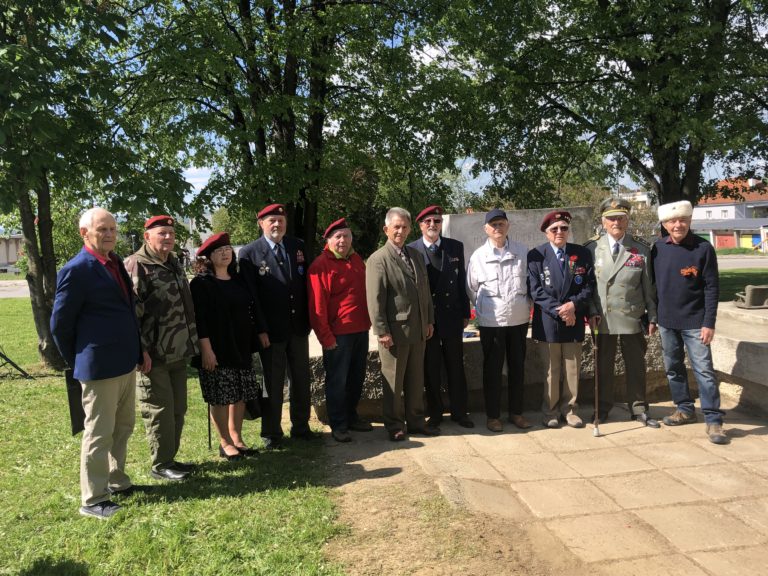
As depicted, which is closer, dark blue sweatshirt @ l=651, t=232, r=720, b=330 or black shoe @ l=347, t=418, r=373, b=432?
dark blue sweatshirt @ l=651, t=232, r=720, b=330

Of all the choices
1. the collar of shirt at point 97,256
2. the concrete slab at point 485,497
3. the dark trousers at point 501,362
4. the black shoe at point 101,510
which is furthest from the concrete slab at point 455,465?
the collar of shirt at point 97,256

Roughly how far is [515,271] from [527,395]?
142 centimetres

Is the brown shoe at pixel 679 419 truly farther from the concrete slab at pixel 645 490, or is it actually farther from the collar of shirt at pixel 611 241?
the collar of shirt at pixel 611 241

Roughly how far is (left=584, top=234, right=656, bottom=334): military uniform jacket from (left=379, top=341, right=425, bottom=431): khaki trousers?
1.67m

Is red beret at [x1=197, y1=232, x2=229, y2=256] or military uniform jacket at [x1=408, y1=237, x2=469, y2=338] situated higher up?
red beret at [x1=197, y1=232, x2=229, y2=256]

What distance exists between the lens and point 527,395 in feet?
19.1

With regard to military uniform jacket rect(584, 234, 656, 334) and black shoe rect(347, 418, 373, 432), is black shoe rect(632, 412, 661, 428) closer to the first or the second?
military uniform jacket rect(584, 234, 656, 334)

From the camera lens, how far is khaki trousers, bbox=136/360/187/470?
4023 mm

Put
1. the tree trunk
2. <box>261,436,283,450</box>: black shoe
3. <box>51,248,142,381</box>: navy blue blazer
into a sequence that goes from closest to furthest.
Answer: <box>51,248,142,381</box>: navy blue blazer, <box>261,436,283,450</box>: black shoe, the tree trunk

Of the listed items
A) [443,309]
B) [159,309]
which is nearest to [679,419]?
[443,309]

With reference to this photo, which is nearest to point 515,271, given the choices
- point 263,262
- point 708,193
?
point 263,262

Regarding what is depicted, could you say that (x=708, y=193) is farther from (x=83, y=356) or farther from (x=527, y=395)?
(x=83, y=356)

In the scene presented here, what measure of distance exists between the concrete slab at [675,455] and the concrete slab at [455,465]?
119 cm

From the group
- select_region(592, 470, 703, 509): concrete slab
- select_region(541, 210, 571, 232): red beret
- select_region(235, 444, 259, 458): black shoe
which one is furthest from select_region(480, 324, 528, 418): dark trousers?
select_region(235, 444, 259, 458): black shoe
